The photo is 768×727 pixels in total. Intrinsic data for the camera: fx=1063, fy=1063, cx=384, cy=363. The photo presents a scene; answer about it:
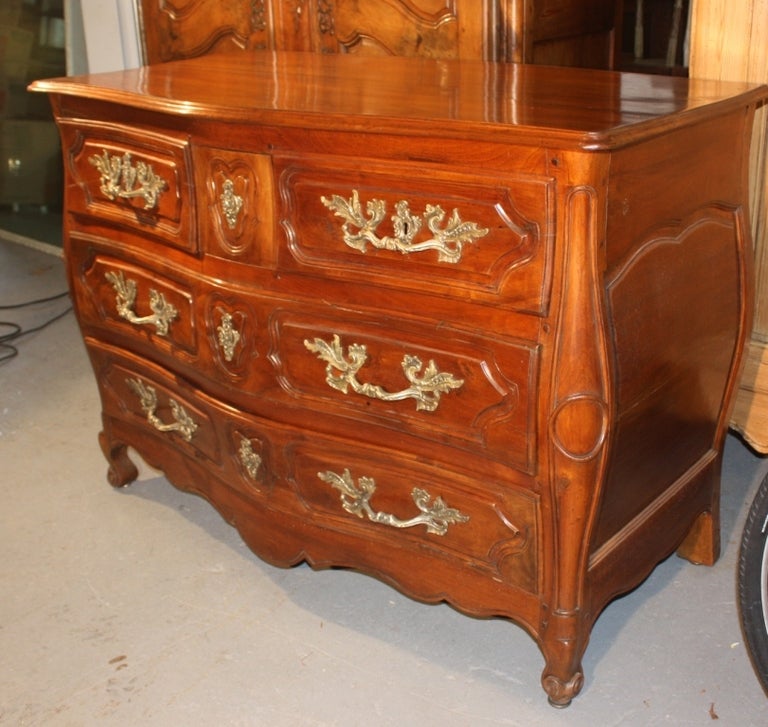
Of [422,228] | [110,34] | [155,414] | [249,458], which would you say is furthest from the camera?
[110,34]

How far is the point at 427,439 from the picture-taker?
1603 mm

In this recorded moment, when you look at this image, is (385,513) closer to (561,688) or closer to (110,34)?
(561,688)

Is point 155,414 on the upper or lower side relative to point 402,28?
lower

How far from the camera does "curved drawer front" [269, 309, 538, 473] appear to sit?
1477 mm

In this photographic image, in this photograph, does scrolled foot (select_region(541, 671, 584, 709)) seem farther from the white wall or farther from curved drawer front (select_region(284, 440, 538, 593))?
the white wall

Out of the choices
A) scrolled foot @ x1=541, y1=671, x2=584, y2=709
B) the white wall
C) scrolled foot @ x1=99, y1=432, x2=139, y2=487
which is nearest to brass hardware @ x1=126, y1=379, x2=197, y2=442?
scrolled foot @ x1=99, y1=432, x2=139, y2=487

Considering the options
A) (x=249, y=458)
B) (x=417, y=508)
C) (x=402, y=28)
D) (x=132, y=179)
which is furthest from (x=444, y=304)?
(x=402, y=28)

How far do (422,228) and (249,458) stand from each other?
1.94 ft

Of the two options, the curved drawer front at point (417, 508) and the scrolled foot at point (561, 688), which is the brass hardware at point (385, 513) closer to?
the curved drawer front at point (417, 508)

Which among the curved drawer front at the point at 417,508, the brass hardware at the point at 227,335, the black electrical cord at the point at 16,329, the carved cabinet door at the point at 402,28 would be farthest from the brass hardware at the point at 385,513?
the black electrical cord at the point at 16,329

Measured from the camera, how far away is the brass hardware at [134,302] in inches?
75.5

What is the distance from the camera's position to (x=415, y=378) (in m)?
1.57

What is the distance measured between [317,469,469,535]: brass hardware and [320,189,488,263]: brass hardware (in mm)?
392

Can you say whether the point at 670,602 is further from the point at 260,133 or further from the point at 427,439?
the point at 260,133
